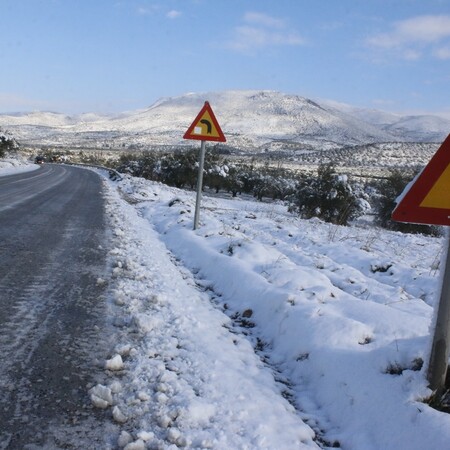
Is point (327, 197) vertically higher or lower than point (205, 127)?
lower

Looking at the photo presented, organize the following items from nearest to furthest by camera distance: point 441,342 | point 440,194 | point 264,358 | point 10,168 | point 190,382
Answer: point 440,194 → point 441,342 → point 190,382 → point 264,358 → point 10,168

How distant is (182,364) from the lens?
3662 mm

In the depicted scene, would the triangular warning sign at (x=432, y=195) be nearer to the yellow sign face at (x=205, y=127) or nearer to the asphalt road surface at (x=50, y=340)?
the asphalt road surface at (x=50, y=340)

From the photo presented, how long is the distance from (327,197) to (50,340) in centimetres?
2888

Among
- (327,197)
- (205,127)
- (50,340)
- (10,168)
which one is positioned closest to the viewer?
(50,340)

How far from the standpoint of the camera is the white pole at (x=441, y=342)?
2.94 metres

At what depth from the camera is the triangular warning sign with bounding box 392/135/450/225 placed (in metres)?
2.78

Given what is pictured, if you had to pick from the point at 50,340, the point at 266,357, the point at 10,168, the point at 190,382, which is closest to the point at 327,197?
the point at 266,357

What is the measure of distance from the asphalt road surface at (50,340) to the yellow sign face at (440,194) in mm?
2555

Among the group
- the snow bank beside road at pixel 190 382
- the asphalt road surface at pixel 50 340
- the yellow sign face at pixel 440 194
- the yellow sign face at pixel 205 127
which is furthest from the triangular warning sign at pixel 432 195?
the yellow sign face at pixel 205 127

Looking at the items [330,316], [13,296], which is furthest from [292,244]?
[13,296]

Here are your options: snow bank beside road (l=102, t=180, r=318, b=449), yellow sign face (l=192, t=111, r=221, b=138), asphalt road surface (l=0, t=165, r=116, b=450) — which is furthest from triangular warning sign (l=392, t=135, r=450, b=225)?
yellow sign face (l=192, t=111, r=221, b=138)

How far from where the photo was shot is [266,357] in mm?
4195

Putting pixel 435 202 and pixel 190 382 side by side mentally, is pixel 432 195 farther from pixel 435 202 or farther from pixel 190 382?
pixel 190 382
